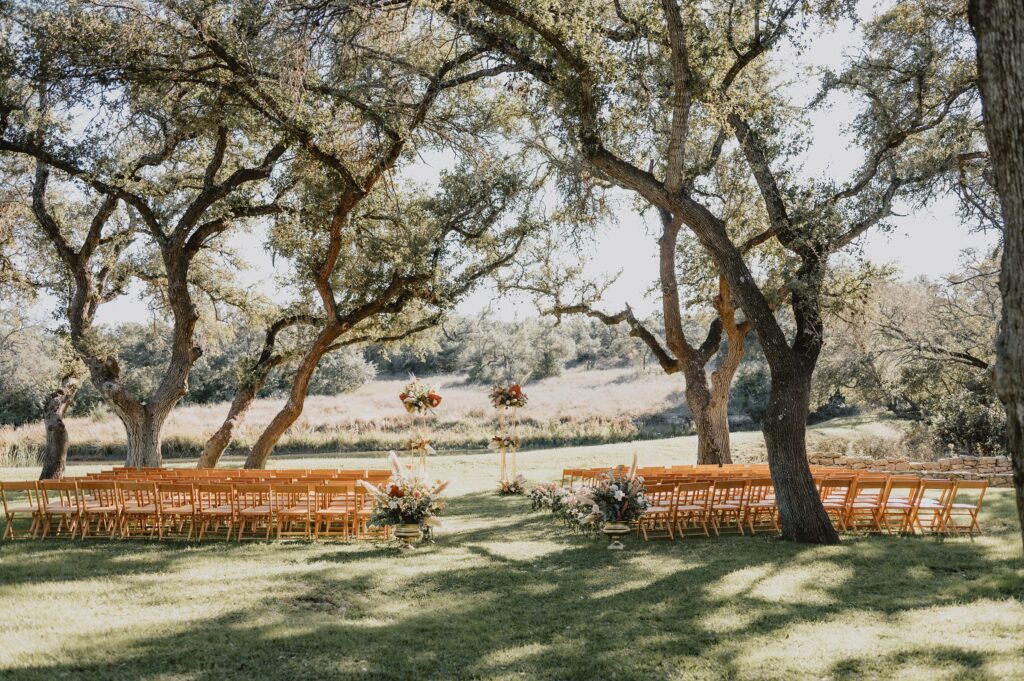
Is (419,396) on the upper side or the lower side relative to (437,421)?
upper

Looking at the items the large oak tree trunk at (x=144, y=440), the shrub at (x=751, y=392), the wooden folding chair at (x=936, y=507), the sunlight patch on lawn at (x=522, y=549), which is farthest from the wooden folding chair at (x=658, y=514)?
the shrub at (x=751, y=392)

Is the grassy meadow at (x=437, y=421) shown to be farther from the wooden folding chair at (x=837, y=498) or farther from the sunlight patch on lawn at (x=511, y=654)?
the sunlight patch on lawn at (x=511, y=654)

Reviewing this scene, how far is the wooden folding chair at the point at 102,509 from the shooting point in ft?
35.0

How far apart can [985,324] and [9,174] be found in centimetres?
2628

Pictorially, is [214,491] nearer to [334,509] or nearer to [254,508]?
[254,508]

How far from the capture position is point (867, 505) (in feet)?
36.0

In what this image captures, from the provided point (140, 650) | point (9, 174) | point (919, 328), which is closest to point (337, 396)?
point (9, 174)

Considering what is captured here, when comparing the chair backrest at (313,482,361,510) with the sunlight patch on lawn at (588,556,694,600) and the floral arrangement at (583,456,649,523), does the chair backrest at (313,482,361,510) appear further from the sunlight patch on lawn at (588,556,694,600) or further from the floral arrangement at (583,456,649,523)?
the sunlight patch on lawn at (588,556,694,600)

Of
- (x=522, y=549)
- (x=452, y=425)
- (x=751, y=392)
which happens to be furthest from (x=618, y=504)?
(x=452, y=425)

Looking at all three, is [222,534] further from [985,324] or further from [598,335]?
[598,335]

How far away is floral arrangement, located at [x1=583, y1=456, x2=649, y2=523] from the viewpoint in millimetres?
10109

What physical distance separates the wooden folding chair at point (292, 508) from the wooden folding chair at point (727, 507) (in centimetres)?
578

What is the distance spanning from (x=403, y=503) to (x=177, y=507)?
11.8 ft

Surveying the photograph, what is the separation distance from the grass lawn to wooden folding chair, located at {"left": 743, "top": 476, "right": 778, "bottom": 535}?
0.60m
